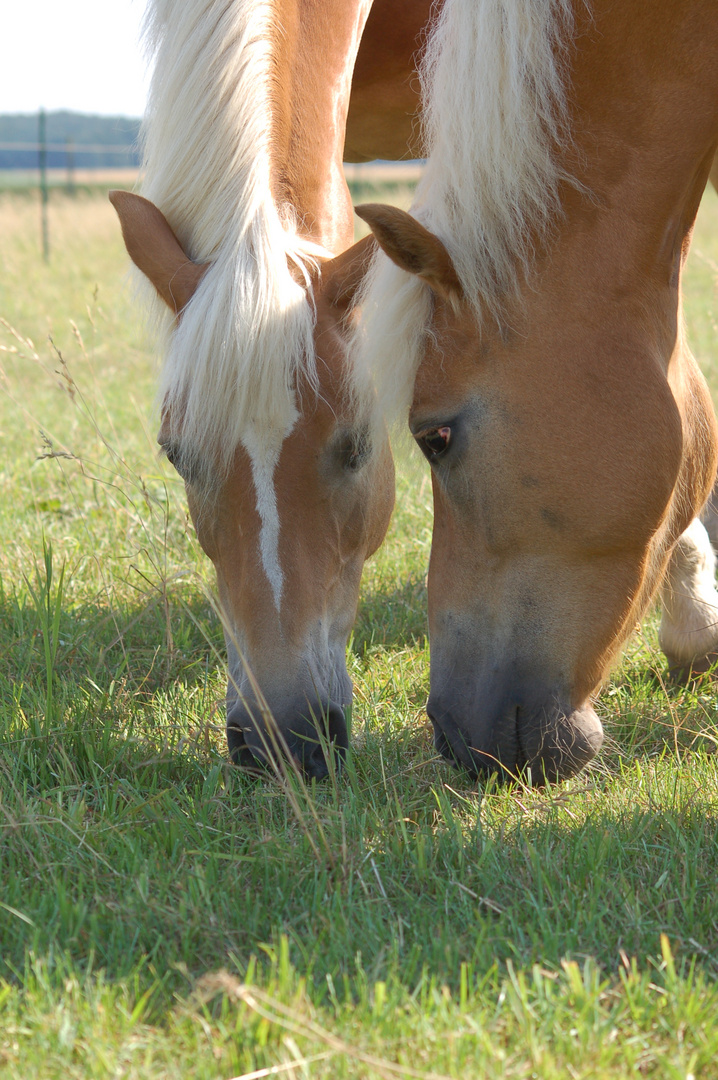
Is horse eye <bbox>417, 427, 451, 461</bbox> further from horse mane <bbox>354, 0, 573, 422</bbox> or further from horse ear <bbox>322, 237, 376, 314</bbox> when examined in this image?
horse ear <bbox>322, 237, 376, 314</bbox>

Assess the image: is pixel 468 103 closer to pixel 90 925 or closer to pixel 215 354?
pixel 215 354

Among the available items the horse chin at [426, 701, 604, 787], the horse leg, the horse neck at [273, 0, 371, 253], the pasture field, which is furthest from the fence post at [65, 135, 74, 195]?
the horse chin at [426, 701, 604, 787]

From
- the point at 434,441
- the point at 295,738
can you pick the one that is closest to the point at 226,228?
the point at 434,441

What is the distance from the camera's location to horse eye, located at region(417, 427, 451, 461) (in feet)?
6.23

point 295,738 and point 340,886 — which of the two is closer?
point 340,886

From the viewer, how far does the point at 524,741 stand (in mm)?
1941

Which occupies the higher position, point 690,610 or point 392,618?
point 690,610

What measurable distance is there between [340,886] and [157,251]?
155 cm

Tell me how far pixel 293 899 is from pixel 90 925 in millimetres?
343

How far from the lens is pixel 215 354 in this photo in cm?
211

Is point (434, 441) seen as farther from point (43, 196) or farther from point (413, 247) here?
point (43, 196)

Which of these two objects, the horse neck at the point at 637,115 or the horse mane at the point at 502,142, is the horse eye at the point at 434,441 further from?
the horse neck at the point at 637,115

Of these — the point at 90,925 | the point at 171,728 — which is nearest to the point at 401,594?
the point at 171,728

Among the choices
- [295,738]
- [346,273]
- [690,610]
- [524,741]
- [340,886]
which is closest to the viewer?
[340,886]
